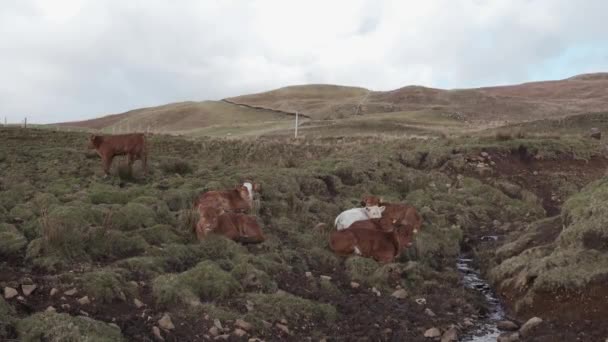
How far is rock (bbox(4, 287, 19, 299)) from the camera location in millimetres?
7586

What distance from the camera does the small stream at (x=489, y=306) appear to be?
9.06 metres

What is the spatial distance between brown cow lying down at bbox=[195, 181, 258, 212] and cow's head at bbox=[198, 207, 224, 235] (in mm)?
804

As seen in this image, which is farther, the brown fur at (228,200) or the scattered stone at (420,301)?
the brown fur at (228,200)

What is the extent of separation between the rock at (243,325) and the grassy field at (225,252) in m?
0.03

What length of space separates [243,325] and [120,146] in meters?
10.3

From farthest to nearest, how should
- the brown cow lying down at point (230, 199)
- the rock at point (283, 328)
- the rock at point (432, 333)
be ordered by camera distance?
the brown cow lying down at point (230, 199) < the rock at point (432, 333) < the rock at point (283, 328)

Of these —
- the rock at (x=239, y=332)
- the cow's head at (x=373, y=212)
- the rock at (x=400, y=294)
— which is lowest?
the rock at (x=400, y=294)

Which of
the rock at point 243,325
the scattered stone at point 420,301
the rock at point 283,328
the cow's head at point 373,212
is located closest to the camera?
the rock at point 243,325

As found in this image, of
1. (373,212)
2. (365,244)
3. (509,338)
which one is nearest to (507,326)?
(509,338)

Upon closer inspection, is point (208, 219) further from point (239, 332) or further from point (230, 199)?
point (239, 332)

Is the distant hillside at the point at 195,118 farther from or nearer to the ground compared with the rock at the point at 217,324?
farther from the ground

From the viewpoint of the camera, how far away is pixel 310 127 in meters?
50.0

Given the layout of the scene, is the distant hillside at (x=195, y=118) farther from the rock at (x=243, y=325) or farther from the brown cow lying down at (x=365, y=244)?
the rock at (x=243, y=325)

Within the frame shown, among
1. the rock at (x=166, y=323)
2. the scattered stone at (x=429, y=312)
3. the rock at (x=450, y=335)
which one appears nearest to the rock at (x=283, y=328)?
the rock at (x=166, y=323)
